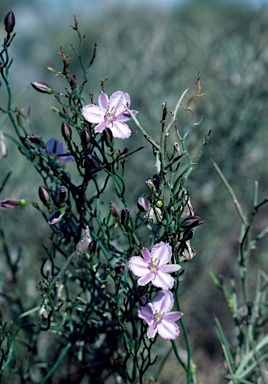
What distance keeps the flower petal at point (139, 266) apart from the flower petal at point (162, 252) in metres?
0.02

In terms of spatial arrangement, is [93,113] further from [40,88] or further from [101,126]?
[40,88]

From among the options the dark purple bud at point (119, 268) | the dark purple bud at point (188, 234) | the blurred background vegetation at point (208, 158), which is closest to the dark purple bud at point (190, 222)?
the dark purple bud at point (188, 234)

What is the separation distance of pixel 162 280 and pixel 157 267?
2 centimetres

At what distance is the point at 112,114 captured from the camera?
0.70 meters

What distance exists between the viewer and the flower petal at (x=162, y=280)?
65cm

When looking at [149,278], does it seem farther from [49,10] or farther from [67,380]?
[49,10]

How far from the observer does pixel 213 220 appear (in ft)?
7.07

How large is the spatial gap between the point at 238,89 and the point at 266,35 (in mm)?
411

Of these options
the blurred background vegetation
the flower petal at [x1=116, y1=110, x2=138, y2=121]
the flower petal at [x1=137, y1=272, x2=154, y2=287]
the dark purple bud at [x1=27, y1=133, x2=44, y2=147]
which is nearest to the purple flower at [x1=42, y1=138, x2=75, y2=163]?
the dark purple bud at [x1=27, y1=133, x2=44, y2=147]

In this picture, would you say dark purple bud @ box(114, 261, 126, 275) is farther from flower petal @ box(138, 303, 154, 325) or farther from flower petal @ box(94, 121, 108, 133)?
flower petal @ box(94, 121, 108, 133)

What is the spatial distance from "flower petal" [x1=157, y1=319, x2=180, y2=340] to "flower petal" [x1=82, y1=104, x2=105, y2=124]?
282mm

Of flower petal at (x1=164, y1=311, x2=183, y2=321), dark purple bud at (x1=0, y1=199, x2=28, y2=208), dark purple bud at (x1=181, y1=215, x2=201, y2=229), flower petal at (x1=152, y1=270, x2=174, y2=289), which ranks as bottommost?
flower petal at (x1=164, y1=311, x2=183, y2=321)

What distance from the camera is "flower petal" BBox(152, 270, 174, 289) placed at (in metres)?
0.65

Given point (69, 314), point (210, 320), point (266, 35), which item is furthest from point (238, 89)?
point (69, 314)
